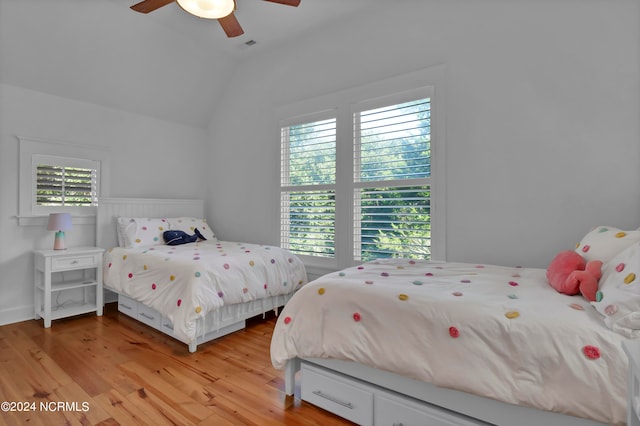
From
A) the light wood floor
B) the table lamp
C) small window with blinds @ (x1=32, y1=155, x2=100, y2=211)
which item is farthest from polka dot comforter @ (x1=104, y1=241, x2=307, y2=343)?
small window with blinds @ (x1=32, y1=155, x2=100, y2=211)

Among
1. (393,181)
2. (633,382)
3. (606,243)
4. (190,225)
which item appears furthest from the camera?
(190,225)

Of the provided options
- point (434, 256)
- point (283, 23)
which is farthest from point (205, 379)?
point (283, 23)

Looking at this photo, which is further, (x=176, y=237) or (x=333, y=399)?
(x=176, y=237)

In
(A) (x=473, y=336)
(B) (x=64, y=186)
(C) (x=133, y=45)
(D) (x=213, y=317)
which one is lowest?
(D) (x=213, y=317)

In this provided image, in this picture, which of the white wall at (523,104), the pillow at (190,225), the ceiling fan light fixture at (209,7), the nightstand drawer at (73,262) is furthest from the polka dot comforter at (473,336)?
the pillow at (190,225)

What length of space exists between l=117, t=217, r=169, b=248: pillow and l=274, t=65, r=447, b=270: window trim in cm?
136

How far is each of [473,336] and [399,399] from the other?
484 millimetres

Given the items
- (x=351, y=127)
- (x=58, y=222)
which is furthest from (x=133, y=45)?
(x=351, y=127)

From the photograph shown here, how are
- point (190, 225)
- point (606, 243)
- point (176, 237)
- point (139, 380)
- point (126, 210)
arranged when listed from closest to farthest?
point (606, 243), point (139, 380), point (176, 237), point (126, 210), point (190, 225)

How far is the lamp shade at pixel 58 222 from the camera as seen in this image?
2994mm

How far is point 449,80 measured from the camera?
104 inches

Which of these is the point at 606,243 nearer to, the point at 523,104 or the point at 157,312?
the point at 523,104

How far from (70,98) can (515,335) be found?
4.43 m

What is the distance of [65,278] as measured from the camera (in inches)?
131
